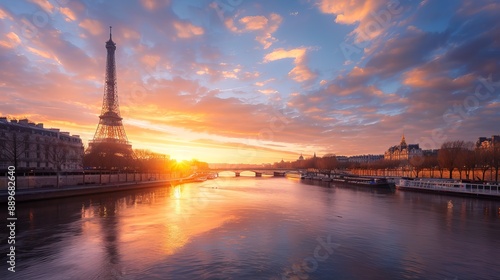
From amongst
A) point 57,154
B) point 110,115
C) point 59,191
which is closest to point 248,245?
point 59,191

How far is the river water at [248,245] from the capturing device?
45.0 ft

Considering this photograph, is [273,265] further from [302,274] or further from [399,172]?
[399,172]

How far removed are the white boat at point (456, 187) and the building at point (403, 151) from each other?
84185 mm

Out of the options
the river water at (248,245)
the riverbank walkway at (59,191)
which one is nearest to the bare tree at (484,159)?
the river water at (248,245)

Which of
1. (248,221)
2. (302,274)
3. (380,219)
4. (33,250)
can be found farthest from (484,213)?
(33,250)

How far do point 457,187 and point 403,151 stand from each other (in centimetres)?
10536

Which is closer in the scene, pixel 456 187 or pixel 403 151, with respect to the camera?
pixel 456 187

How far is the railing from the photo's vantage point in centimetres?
4536

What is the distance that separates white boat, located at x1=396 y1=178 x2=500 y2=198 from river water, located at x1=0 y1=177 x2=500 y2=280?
60.8 ft

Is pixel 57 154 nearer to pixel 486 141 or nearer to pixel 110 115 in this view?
pixel 110 115

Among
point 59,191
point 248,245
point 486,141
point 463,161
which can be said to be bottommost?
point 248,245

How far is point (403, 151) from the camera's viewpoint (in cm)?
14950

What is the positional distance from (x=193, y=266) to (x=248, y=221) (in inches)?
475

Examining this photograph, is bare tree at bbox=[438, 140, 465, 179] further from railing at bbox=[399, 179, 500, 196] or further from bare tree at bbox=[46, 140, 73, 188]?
bare tree at bbox=[46, 140, 73, 188]
